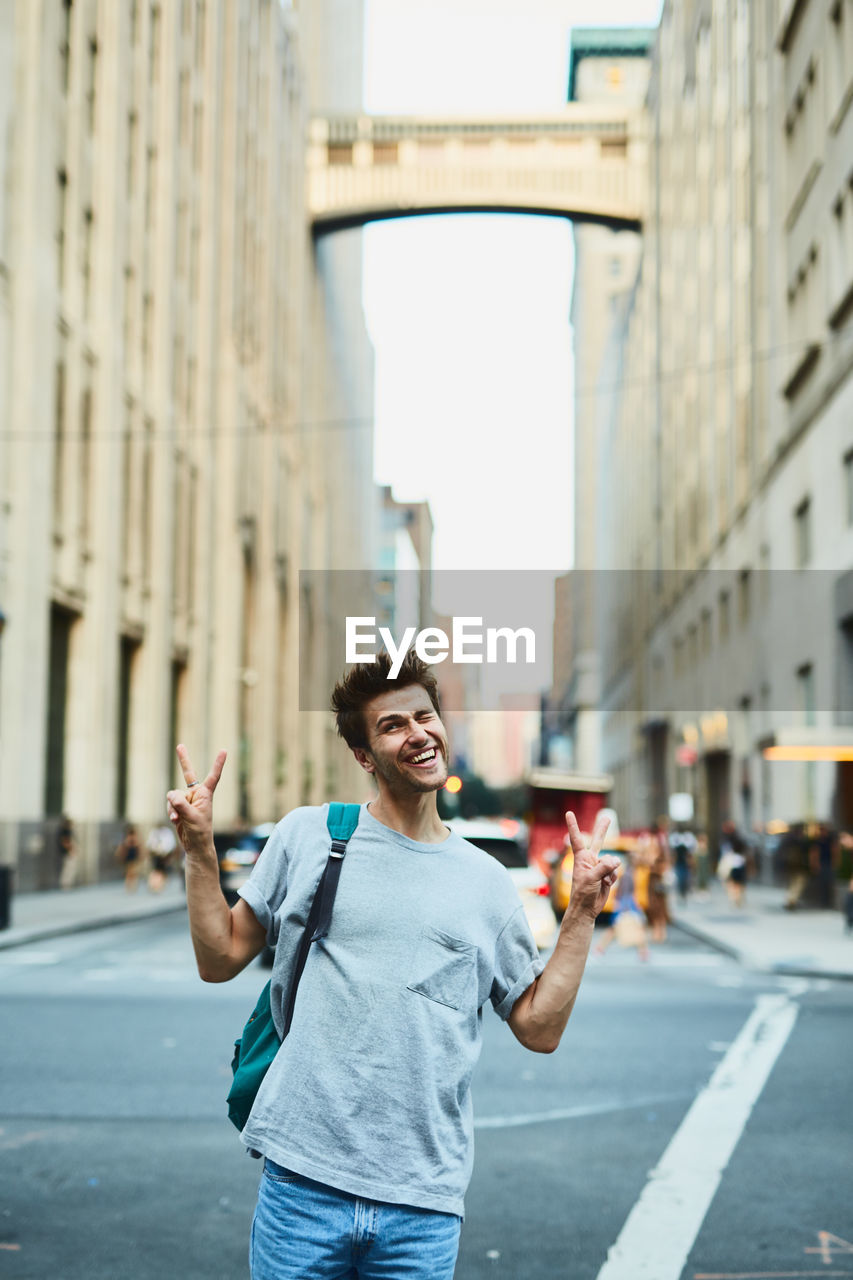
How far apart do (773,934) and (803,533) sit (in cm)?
1319

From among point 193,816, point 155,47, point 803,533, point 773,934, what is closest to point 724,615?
point 803,533

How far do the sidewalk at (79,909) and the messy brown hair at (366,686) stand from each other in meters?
17.7

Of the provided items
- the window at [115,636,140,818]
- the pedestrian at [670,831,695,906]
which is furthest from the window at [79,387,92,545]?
the pedestrian at [670,831,695,906]

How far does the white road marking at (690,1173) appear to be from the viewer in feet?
19.6

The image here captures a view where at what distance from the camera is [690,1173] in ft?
24.4

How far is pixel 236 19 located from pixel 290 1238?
56.7m

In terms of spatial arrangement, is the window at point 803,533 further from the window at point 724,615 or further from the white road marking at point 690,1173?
the white road marking at point 690,1173

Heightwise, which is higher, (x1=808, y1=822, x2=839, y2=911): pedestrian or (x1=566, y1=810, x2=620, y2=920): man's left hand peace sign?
(x1=566, y1=810, x2=620, y2=920): man's left hand peace sign

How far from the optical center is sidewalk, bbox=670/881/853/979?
60.7 feet

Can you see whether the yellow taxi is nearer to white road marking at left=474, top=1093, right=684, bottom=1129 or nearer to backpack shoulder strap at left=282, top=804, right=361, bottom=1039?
white road marking at left=474, top=1093, right=684, bottom=1129

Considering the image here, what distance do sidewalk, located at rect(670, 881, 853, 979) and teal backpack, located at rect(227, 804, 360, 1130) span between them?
15.1 m

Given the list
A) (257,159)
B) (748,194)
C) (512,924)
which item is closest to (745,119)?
(748,194)

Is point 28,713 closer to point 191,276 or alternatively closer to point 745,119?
point 191,276

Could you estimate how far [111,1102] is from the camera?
9.20 metres
